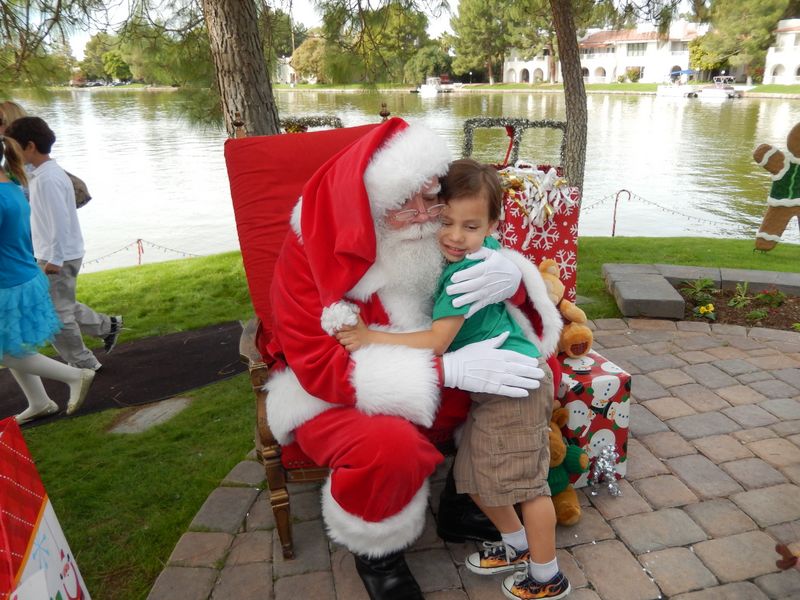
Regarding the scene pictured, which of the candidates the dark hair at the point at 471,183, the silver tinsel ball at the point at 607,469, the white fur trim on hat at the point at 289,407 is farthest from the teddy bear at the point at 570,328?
the white fur trim on hat at the point at 289,407

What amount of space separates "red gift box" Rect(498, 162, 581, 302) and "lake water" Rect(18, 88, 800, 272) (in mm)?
2146

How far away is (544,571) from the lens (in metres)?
1.85

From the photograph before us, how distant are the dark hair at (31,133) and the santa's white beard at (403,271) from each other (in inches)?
105

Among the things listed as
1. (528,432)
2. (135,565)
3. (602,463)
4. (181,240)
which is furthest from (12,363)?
(181,240)

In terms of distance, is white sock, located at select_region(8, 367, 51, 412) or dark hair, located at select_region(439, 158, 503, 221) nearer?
dark hair, located at select_region(439, 158, 503, 221)

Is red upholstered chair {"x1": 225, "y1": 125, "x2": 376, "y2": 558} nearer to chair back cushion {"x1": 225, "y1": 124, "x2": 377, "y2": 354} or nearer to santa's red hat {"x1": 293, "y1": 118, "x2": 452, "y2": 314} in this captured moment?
chair back cushion {"x1": 225, "y1": 124, "x2": 377, "y2": 354}

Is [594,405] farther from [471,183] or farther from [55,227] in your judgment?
[55,227]

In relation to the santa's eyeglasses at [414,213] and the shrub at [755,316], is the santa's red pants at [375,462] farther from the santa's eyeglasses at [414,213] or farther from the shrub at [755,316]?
the shrub at [755,316]

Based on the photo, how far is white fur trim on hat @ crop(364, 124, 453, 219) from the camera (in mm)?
1812

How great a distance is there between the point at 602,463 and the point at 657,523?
29 cm

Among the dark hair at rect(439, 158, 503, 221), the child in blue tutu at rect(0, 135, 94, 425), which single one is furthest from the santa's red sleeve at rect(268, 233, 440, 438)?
the child in blue tutu at rect(0, 135, 94, 425)

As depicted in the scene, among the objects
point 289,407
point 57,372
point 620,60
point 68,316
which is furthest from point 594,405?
point 620,60

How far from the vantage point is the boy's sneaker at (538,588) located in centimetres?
187

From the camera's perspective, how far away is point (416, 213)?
73.6 inches
